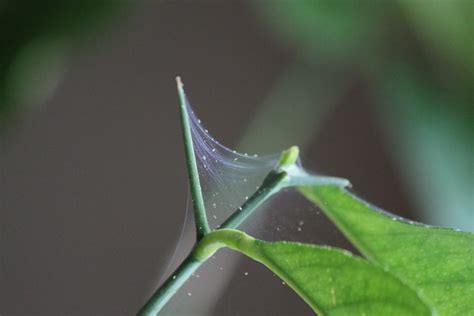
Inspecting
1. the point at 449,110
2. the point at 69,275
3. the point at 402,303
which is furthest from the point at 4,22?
the point at 69,275

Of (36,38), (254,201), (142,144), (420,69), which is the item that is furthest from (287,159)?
(142,144)

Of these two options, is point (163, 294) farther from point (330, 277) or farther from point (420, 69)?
point (420, 69)

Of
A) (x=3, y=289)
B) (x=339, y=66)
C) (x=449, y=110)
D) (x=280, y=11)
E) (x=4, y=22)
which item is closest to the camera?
(x=4, y=22)

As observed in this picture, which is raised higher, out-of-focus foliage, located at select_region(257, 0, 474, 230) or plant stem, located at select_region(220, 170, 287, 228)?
out-of-focus foliage, located at select_region(257, 0, 474, 230)

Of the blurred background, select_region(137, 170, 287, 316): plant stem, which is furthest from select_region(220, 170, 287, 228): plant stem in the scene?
the blurred background

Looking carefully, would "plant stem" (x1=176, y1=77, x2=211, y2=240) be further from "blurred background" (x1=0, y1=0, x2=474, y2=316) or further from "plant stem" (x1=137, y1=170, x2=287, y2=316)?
"blurred background" (x1=0, y1=0, x2=474, y2=316)

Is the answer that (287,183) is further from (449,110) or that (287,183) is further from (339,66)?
(339,66)
